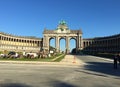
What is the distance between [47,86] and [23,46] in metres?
162

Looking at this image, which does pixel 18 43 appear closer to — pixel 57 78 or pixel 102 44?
pixel 102 44

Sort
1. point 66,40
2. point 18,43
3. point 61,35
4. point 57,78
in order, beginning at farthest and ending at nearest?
point 61,35, point 66,40, point 18,43, point 57,78

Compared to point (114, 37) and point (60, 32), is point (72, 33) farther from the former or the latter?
point (114, 37)

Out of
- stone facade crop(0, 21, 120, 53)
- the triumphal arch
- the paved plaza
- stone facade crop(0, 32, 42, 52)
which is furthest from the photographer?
the triumphal arch

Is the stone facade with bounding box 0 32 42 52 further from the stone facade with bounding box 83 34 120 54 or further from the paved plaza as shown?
the paved plaza

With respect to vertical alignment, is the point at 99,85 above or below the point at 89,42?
below

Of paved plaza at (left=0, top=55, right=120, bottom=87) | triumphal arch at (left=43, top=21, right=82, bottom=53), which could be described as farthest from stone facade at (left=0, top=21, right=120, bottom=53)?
paved plaza at (left=0, top=55, right=120, bottom=87)

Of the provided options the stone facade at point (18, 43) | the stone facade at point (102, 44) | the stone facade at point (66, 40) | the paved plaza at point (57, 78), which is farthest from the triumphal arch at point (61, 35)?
the paved plaza at point (57, 78)

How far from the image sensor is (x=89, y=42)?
186 m

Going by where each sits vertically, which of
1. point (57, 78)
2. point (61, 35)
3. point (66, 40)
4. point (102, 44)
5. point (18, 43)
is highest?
point (61, 35)

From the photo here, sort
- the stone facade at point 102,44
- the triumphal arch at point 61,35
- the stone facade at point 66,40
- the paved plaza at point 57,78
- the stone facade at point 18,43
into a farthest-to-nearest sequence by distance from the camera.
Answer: the triumphal arch at point 61,35, the stone facade at point 66,40, the stone facade at point 102,44, the stone facade at point 18,43, the paved plaza at point 57,78

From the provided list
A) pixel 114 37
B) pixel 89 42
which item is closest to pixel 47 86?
pixel 114 37

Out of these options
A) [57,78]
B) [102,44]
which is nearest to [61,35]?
[102,44]

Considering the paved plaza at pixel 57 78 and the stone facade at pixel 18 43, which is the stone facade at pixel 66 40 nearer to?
the stone facade at pixel 18 43
